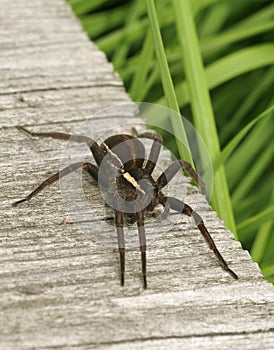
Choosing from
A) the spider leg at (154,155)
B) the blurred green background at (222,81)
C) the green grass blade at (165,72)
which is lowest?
the blurred green background at (222,81)

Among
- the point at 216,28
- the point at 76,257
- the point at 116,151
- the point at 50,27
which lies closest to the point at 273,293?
the point at 76,257

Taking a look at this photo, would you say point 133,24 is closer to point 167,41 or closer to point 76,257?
point 167,41

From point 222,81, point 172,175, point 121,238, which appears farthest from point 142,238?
point 222,81

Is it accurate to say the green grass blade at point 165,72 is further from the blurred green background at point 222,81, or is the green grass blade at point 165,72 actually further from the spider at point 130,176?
the spider at point 130,176

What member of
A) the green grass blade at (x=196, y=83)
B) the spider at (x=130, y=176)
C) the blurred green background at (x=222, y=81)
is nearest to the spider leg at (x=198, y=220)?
the spider at (x=130, y=176)

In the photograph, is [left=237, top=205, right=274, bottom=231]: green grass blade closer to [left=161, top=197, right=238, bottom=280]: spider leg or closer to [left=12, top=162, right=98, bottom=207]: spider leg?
[left=161, top=197, right=238, bottom=280]: spider leg

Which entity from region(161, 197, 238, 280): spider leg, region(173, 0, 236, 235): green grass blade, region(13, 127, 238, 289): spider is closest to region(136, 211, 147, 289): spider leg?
region(13, 127, 238, 289): spider

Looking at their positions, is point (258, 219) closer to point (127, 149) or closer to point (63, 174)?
point (127, 149)

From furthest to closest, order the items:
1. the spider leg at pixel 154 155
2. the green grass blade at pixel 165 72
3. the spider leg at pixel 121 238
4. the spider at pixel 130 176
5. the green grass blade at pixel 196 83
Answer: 1. the green grass blade at pixel 196 83
2. the spider leg at pixel 154 155
3. the green grass blade at pixel 165 72
4. the spider at pixel 130 176
5. the spider leg at pixel 121 238
